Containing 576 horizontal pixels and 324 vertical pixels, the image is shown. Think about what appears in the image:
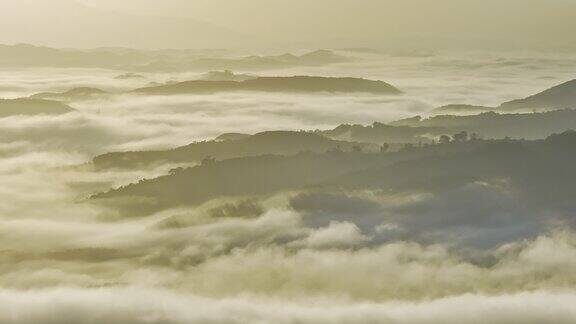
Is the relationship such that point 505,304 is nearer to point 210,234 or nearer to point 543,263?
point 543,263

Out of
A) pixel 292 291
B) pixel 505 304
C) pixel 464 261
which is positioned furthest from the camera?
pixel 464 261

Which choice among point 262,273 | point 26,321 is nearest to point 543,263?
point 262,273

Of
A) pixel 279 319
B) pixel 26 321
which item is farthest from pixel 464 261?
pixel 26 321

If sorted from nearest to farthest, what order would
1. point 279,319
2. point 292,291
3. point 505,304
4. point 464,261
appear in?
point 279,319, point 505,304, point 292,291, point 464,261

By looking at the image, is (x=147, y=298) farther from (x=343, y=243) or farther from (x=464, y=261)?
(x=464, y=261)

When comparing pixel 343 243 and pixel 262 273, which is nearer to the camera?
pixel 262 273

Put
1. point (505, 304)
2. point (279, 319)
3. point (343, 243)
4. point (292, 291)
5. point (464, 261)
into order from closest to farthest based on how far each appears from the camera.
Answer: point (279, 319), point (505, 304), point (292, 291), point (464, 261), point (343, 243)

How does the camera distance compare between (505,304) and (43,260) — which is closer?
(505,304)

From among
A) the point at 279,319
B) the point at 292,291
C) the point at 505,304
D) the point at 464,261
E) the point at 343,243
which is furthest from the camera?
the point at 343,243

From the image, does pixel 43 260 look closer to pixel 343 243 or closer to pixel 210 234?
pixel 210 234
